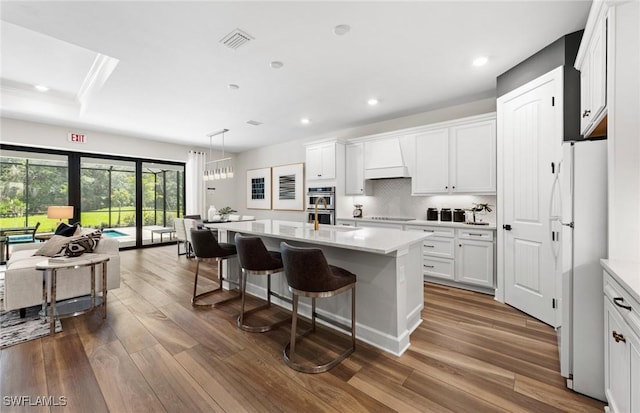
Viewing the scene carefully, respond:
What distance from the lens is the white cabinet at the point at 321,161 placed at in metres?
5.15

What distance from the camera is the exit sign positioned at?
17.7 ft

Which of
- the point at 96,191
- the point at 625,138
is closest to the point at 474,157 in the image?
the point at 625,138

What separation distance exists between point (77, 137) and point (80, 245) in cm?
378

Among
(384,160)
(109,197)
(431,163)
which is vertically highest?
(384,160)

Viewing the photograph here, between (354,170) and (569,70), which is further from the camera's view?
(354,170)

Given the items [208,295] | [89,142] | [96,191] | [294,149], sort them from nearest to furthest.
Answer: [208,295], [89,142], [96,191], [294,149]

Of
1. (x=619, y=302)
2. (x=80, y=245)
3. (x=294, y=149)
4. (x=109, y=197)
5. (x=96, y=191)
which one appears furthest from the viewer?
(x=294, y=149)

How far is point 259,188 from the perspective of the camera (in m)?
7.63

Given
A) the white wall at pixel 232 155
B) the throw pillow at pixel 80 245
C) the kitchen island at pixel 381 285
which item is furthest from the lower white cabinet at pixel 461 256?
the throw pillow at pixel 80 245

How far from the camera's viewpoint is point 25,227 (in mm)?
5016

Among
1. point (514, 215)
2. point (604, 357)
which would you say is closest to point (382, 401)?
point (604, 357)

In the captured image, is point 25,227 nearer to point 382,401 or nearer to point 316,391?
point 316,391

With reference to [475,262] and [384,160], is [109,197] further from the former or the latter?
[475,262]

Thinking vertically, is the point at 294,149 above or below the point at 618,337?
above
